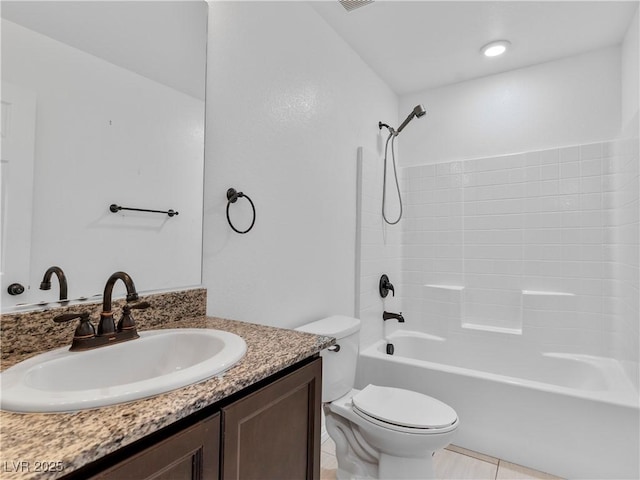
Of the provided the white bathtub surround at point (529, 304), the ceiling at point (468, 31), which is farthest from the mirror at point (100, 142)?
the white bathtub surround at point (529, 304)

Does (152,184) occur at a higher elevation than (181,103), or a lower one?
lower

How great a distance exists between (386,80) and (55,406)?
2.92 meters

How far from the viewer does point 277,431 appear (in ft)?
2.85

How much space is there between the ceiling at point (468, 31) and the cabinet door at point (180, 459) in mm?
2107

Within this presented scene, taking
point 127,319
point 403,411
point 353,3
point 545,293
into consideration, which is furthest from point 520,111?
point 127,319

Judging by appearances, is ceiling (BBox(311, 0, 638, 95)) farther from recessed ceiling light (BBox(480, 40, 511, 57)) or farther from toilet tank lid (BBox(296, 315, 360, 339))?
toilet tank lid (BBox(296, 315, 360, 339))

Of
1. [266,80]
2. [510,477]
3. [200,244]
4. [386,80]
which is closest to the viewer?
[200,244]

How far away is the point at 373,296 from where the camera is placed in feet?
8.30

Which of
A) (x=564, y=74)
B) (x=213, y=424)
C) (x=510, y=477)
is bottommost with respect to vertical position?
(x=510, y=477)

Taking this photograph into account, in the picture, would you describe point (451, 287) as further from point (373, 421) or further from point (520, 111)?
point (373, 421)

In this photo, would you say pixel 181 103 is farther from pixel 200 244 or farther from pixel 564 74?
pixel 564 74

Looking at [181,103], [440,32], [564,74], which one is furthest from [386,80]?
[181,103]

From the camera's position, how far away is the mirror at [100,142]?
0.86 m

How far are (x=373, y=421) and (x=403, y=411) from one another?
15cm
